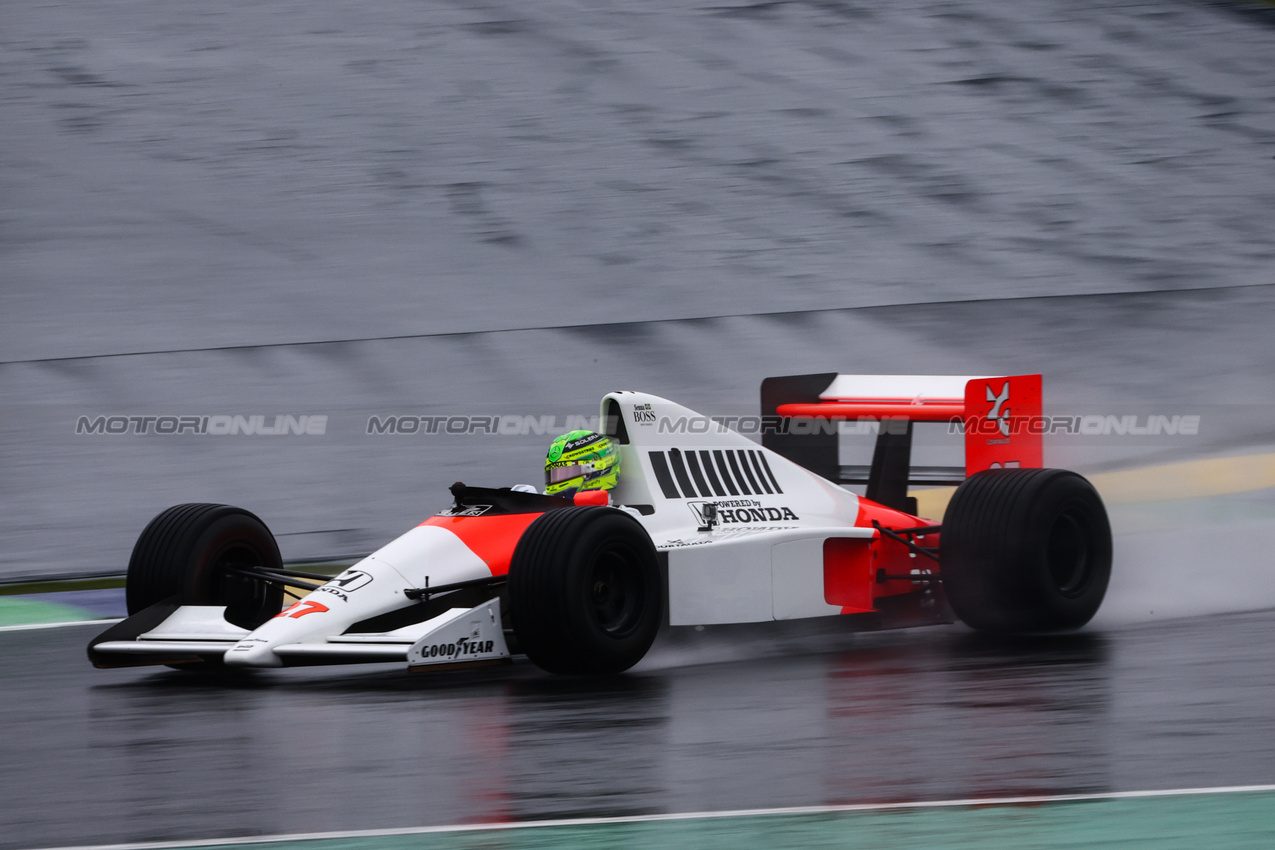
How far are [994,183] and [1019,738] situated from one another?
1369 cm

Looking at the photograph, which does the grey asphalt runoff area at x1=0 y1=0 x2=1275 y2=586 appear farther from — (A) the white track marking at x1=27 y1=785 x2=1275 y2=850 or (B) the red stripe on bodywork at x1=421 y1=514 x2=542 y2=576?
(A) the white track marking at x1=27 y1=785 x2=1275 y2=850

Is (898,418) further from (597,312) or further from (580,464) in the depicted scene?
(597,312)

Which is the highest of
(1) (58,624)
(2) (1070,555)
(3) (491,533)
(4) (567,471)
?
(4) (567,471)

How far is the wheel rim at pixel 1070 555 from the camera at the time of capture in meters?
8.37

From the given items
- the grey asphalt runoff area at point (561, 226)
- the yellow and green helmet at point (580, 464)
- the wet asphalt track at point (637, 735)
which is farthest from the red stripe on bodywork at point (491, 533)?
the grey asphalt runoff area at point (561, 226)

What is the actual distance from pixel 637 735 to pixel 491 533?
6.25ft

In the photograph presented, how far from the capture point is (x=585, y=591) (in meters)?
6.72

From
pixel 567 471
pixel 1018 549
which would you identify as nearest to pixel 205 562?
pixel 567 471

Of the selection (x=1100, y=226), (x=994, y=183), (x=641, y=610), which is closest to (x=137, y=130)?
(x=994, y=183)

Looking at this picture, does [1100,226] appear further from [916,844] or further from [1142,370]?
[916,844]

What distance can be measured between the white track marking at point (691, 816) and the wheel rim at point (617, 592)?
8.03 ft

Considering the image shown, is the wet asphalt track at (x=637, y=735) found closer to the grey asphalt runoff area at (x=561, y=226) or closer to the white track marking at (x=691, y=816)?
the white track marking at (x=691, y=816)

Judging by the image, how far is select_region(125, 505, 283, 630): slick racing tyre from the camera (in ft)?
25.0

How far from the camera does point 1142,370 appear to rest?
14820 millimetres
